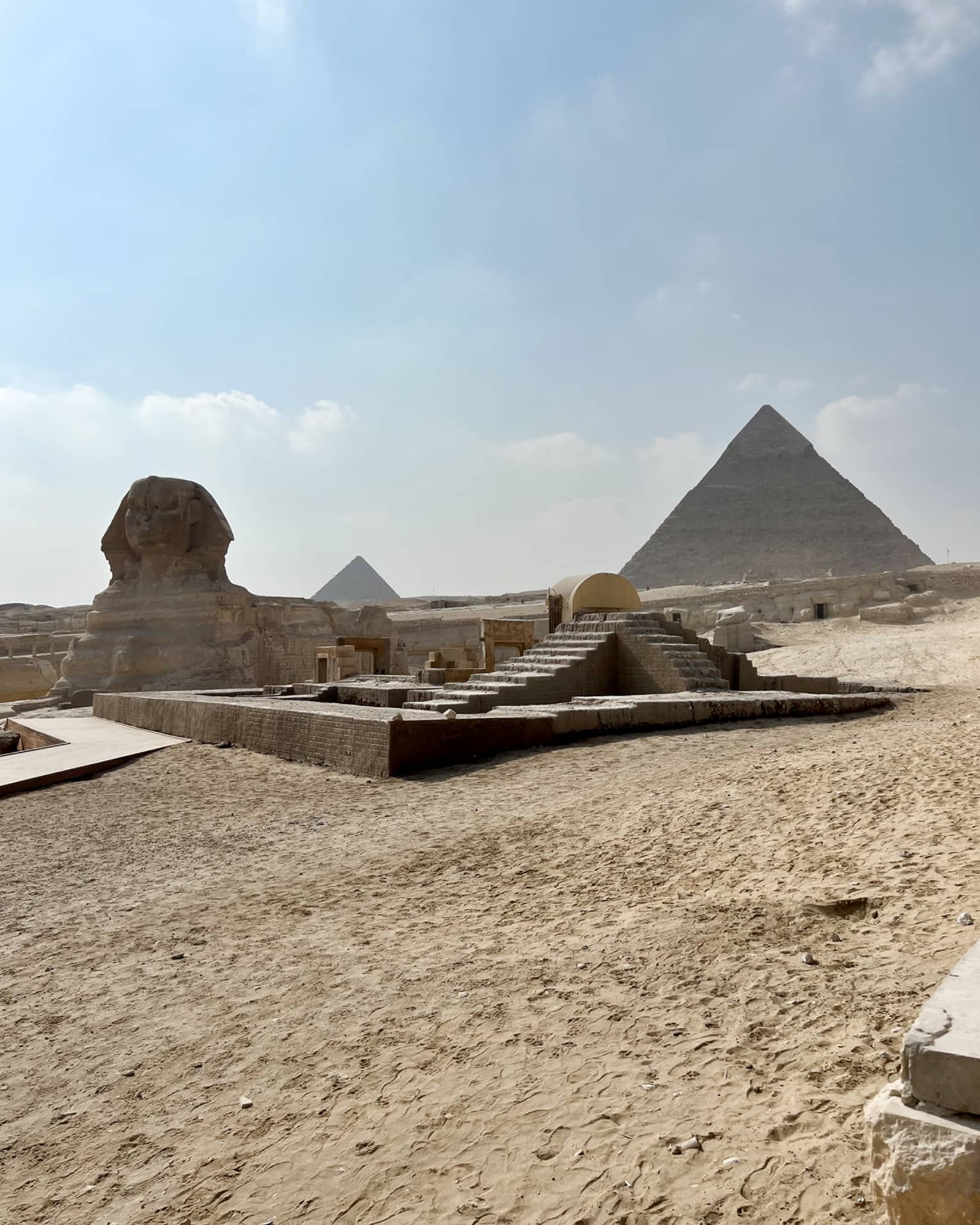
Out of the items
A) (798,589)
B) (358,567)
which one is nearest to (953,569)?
(798,589)

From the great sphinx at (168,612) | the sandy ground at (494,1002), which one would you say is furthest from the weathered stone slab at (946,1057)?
the great sphinx at (168,612)

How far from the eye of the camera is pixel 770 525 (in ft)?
245

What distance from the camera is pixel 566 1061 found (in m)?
2.29

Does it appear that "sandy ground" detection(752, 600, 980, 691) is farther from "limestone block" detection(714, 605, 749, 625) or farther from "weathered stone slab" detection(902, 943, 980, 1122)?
"weathered stone slab" detection(902, 943, 980, 1122)

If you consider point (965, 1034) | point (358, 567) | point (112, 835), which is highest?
point (358, 567)

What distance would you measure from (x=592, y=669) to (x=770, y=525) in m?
69.3

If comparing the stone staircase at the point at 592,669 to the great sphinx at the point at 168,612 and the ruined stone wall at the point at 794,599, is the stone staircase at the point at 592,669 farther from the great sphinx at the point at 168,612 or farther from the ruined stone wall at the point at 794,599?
the ruined stone wall at the point at 794,599

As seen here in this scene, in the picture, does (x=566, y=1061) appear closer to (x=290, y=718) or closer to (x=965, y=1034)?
(x=965, y=1034)

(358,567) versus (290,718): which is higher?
(358,567)

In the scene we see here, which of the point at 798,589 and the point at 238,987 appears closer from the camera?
the point at 238,987

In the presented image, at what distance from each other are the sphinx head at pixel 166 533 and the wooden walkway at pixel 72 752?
5964 millimetres

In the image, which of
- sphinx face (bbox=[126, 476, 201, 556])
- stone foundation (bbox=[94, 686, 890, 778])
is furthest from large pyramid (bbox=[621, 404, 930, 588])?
stone foundation (bbox=[94, 686, 890, 778])

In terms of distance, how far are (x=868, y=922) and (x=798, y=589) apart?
31.9m

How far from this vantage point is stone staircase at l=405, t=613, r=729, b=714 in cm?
923
